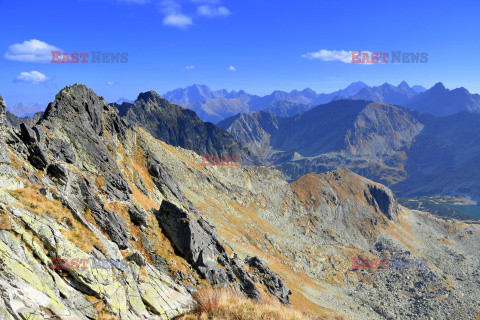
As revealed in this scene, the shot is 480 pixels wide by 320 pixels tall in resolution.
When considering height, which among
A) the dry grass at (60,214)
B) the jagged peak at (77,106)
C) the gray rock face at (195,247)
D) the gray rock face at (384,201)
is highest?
the jagged peak at (77,106)

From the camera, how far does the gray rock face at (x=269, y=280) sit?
44.0m

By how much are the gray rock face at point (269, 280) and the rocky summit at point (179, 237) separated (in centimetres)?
23

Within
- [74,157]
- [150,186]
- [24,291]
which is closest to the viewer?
[24,291]

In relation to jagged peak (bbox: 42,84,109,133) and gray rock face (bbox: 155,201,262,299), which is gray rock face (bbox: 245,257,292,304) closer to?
gray rock face (bbox: 155,201,262,299)

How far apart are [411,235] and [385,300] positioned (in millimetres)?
79314

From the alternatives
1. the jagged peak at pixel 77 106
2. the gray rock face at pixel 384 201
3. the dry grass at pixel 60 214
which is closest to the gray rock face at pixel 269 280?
the dry grass at pixel 60 214

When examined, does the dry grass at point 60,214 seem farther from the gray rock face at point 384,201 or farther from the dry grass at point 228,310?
the gray rock face at point 384,201

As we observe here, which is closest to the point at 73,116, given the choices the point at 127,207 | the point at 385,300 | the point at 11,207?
the point at 127,207

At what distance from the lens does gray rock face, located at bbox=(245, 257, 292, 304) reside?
44.0 metres

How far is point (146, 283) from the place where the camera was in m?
18.3

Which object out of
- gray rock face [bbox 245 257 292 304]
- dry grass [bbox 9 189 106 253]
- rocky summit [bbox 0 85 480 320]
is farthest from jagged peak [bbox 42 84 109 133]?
gray rock face [bbox 245 257 292 304]

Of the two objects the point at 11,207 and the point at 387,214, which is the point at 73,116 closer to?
the point at 11,207

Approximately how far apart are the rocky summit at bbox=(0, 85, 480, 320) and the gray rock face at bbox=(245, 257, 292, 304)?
0.23m

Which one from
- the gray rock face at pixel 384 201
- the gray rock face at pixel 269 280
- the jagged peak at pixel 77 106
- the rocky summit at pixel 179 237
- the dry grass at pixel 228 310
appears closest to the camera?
the dry grass at pixel 228 310
